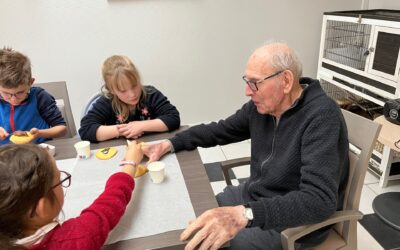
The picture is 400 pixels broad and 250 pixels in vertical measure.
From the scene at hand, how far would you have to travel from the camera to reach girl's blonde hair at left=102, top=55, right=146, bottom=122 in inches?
61.1

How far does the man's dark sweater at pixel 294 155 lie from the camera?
0.99 metres

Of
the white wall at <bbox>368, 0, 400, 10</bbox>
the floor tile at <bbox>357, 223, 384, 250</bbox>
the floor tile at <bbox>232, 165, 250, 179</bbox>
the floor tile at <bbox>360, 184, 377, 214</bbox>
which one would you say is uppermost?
the white wall at <bbox>368, 0, 400, 10</bbox>

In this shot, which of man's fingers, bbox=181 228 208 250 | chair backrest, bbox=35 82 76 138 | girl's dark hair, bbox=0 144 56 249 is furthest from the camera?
chair backrest, bbox=35 82 76 138

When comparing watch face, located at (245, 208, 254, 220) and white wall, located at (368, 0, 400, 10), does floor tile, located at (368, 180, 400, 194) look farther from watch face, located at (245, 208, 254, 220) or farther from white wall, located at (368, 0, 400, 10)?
watch face, located at (245, 208, 254, 220)

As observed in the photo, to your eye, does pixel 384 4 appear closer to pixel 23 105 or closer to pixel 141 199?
pixel 141 199

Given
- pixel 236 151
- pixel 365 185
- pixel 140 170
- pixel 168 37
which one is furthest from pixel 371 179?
pixel 168 37

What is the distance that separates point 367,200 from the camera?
6.95 ft

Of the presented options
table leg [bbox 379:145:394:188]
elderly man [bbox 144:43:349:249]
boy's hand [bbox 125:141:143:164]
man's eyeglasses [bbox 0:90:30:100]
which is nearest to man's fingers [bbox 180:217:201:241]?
elderly man [bbox 144:43:349:249]

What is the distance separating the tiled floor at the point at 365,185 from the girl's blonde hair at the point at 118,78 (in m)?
0.94

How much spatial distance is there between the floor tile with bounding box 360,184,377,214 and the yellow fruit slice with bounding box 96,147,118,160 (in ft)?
5.20

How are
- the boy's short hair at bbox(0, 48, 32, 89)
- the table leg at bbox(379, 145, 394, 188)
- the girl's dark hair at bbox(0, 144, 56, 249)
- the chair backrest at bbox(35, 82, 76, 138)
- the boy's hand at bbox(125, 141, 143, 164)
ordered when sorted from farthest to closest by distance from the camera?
the table leg at bbox(379, 145, 394, 188)
the chair backrest at bbox(35, 82, 76, 138)
the boy's short hair at bbox(0, 48, 32, 89)
the boy's hand at bbox(125, 141, 143, 164)
the girl's dark hair at bbox(0, 144, 56, 249)

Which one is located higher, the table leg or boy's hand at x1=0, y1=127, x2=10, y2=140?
boy's hand at x1=0, y1=127, x2=10, y2=140

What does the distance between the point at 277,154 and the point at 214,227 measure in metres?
0.45

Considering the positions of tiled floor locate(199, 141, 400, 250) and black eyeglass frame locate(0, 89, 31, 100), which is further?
tiled floor locate(199, 141, 400, 250)
